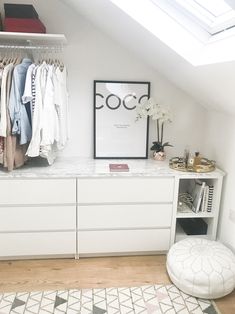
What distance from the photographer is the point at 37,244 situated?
2398mm

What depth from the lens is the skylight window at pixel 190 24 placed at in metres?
1.59

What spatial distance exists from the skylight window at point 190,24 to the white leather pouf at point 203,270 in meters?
1.38

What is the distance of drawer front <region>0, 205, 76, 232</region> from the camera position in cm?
231

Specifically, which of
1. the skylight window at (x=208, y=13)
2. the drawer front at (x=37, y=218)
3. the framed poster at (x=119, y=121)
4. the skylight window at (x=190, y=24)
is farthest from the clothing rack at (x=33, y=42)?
the drawer front at (x=37, y=218)

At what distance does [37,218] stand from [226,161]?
1.66 meters

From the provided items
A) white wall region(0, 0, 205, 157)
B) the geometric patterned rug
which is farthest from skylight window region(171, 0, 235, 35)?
the geometric patterned rug

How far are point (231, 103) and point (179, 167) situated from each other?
0.69 m

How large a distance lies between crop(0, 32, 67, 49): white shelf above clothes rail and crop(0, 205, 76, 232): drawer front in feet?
4.37

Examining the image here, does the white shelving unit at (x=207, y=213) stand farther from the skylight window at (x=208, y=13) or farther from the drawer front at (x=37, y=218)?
the skylight window at (x=208, y=13)

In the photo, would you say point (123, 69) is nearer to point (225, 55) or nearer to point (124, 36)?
point (124, 36)

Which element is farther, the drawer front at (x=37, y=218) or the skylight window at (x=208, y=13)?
the drawer front at (x=37, y=218)

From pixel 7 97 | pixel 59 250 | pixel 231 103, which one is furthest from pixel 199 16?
pixel 59 250

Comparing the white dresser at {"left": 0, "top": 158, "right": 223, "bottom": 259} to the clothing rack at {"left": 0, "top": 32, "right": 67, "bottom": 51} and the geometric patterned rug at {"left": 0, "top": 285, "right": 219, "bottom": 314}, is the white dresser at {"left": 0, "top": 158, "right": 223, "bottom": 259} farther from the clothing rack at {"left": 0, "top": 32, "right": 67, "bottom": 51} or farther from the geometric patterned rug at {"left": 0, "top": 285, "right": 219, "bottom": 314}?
the clothing rack at {"left": 0, "top": 32, "right": 67, "bottom": 51}

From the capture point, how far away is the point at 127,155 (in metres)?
2.86
